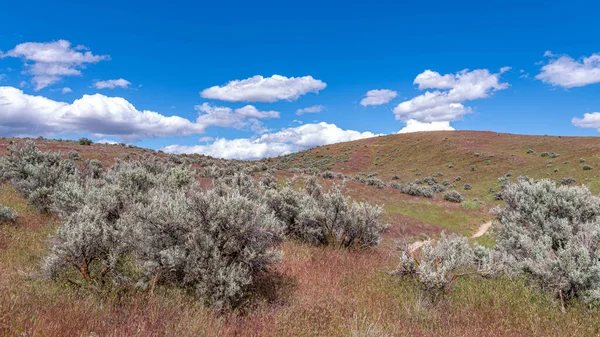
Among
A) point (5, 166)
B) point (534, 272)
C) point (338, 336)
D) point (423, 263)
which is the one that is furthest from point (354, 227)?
point (5, 166)

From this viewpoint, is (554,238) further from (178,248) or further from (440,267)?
(178,248)

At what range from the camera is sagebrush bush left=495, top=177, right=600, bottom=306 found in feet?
19.3

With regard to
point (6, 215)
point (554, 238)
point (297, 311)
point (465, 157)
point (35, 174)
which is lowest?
point (297, 311)

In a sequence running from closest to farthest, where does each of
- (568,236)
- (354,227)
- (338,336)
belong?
(338,336) < (568,236) < (354,227)

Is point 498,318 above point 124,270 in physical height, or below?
below

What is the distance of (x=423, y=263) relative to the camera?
6496mm

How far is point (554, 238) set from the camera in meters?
8.23

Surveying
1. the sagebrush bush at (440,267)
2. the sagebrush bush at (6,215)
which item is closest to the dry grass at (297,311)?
the sagebrush bush at (440,267)

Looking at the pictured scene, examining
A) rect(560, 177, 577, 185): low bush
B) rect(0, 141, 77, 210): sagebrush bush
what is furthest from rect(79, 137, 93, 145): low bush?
rect(560, 177, 577, 185): low bush

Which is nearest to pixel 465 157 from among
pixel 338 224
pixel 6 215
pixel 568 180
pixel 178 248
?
pixel 568 180

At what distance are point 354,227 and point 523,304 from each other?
575 centimetres

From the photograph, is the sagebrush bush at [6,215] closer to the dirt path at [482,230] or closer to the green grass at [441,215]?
the green grass at [441,215]

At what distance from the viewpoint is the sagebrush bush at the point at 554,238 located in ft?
19.3

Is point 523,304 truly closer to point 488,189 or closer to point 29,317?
point 29,317
